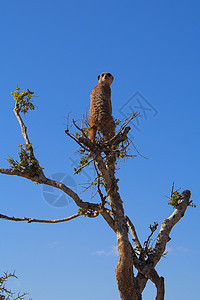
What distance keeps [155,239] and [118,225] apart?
1494mm

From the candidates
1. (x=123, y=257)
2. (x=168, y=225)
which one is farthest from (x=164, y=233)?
(x=123, y=257)

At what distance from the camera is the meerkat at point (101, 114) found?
413 inches

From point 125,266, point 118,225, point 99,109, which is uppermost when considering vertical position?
point 99,109

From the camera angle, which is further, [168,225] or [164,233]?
[168,225]

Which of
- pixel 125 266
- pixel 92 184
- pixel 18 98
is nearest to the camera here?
pixel 125 266

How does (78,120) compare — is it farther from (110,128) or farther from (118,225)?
(118,225)

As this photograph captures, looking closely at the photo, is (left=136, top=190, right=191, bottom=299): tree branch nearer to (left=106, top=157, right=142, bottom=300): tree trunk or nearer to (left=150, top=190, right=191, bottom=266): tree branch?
(left=150, top=190, right=191, bottom=266): tree branch

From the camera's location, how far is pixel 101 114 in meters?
10.5

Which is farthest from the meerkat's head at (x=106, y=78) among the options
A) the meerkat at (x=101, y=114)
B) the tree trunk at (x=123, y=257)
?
the tree trunk at (x=123, y=257)

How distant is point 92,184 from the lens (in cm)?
1023

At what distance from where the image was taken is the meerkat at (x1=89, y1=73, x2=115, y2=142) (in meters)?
10.5

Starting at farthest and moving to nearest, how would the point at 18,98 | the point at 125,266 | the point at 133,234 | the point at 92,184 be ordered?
the point at 18,98
the point at 133,234
the point at 92,184
the point at 125,266

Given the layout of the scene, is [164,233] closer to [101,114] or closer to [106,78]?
[101,114]

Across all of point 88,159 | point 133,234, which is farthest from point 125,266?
point 88,159
